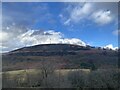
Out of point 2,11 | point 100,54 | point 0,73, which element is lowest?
point 0,73

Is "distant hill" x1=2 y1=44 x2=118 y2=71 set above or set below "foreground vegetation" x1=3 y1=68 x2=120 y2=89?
above

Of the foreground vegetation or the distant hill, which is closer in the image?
the foreground vegetation

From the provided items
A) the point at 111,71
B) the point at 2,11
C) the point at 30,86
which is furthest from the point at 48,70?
the point at 2,11

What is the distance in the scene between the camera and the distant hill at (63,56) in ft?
14.9

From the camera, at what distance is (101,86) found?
4.35m

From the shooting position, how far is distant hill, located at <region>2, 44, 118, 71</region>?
4.53m

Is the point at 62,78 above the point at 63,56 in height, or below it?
below

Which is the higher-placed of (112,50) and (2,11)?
(2,11)

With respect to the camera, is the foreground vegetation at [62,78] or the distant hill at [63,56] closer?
the foreground vegetation at [62,78]

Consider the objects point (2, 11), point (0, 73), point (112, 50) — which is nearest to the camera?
point (2, 11)

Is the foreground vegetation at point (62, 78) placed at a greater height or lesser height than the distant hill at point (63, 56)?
lesser

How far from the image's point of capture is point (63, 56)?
182 inches

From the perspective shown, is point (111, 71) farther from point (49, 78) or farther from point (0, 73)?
point (0, 73)

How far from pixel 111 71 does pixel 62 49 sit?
999 millimetres
